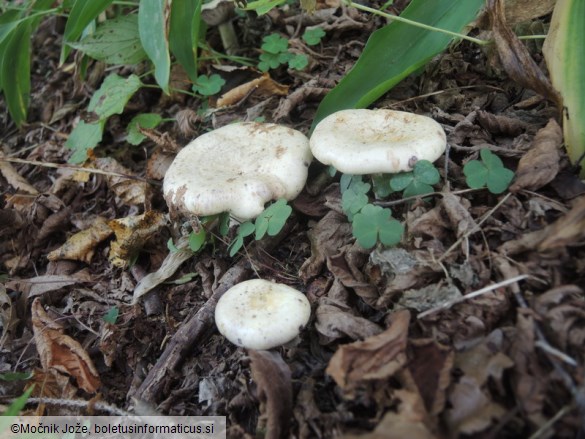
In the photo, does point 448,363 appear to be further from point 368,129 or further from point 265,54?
point 265,54

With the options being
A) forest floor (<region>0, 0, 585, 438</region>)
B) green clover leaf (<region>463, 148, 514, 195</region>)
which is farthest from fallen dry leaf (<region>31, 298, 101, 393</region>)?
green clover leaf (<region>463, 148, 514, 195</region>)

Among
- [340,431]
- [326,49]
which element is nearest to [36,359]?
[340,431]

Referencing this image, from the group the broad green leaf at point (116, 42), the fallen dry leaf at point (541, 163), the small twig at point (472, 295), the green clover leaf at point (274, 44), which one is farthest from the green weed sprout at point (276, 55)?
the small twig at point (472, 295)

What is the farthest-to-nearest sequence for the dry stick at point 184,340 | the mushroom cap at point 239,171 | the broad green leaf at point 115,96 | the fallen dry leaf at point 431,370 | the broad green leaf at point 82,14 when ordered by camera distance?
the broad green leaf at point 115,96
the broad green leaf at point 82,14
the mushroom cap at point 239,171
the dry stick at point 184,340
the fallen dry leaf at point 431,370

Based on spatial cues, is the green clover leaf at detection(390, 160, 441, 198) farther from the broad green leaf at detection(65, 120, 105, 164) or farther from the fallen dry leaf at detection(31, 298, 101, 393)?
the broad green leaf at detection(65, 120, 105, 164)

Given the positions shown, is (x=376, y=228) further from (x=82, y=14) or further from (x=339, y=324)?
(x=82, y=14)

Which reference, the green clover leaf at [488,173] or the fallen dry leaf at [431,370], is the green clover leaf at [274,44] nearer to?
the green clover leaf at [488,173]

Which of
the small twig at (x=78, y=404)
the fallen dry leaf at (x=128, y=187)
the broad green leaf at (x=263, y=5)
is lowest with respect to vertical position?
the small twig at (x=78, y=404)
